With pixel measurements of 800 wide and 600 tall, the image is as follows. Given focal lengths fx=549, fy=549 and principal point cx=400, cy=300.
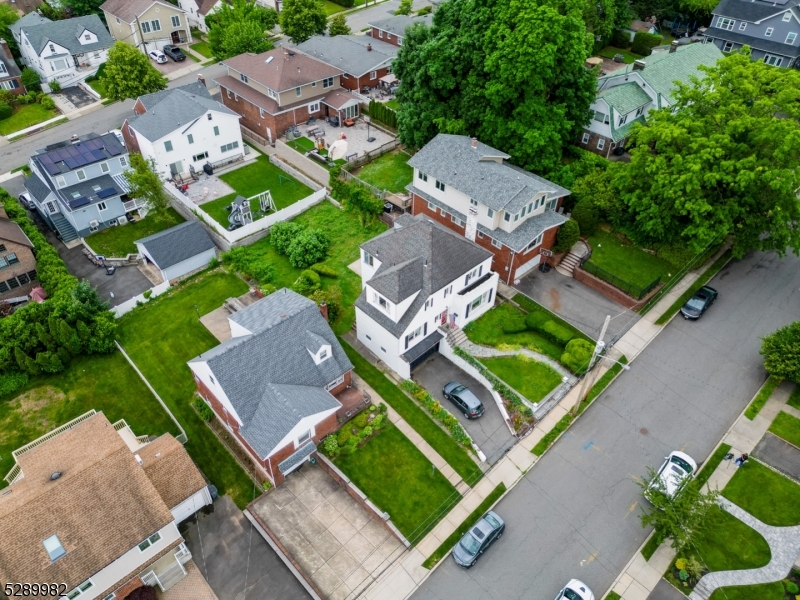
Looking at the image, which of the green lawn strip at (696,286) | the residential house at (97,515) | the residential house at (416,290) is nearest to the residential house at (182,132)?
the residential house at (416,290)

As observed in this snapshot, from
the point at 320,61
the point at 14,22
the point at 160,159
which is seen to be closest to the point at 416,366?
the point at 160,159

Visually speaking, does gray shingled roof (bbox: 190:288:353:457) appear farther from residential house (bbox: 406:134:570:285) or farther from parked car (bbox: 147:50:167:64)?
parked car (bbox: 147:50:167:64)

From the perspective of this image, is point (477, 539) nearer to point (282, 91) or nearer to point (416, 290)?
point (416, 290)

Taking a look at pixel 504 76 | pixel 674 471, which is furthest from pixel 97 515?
pixel 504 76

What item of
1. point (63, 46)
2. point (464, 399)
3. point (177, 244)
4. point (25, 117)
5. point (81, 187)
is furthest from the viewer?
point (63, 46)

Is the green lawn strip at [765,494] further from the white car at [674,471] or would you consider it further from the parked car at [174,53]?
the parked car at [174,53]

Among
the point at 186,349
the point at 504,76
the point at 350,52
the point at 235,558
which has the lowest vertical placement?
the point at 235,558

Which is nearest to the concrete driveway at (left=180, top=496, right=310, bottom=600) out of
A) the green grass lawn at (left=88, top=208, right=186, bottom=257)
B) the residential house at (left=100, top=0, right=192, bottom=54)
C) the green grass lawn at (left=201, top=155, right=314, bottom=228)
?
the green grass lawn at (left=201, top=155, right=314, bottom=228)
